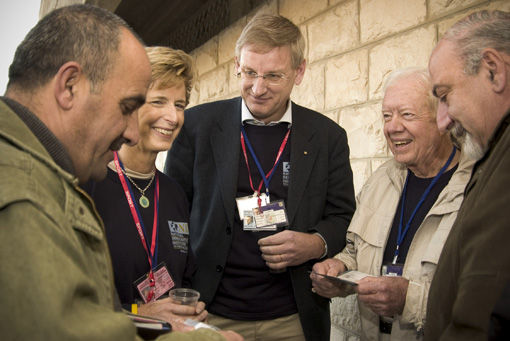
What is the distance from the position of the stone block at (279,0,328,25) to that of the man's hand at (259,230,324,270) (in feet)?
Answer: 6.85

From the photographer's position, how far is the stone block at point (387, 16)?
2.72m

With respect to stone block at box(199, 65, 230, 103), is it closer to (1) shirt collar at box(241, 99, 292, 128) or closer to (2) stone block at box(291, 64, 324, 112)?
(2) stone block at box(291, 64, 324, 112)

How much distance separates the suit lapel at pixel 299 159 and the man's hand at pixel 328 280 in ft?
0.89

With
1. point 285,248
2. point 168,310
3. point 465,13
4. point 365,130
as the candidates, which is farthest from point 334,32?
point 168,310

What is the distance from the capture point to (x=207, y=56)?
5.34m

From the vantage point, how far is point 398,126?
216 cm

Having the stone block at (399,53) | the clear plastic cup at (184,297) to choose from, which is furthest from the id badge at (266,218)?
the stone block at (399,53)

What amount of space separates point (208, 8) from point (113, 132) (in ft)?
14.3

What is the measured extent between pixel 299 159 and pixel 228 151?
38 centimetres

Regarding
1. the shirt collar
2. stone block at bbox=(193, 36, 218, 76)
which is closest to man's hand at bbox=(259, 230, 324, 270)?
the shirt collar

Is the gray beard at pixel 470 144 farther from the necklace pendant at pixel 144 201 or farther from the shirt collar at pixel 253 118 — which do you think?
the necklace pendant at pixel 144 201

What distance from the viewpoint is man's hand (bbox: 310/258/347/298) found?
2.08m

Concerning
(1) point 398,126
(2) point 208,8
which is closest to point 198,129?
(1) point 398,126

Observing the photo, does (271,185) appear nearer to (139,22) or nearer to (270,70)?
(270,70)
